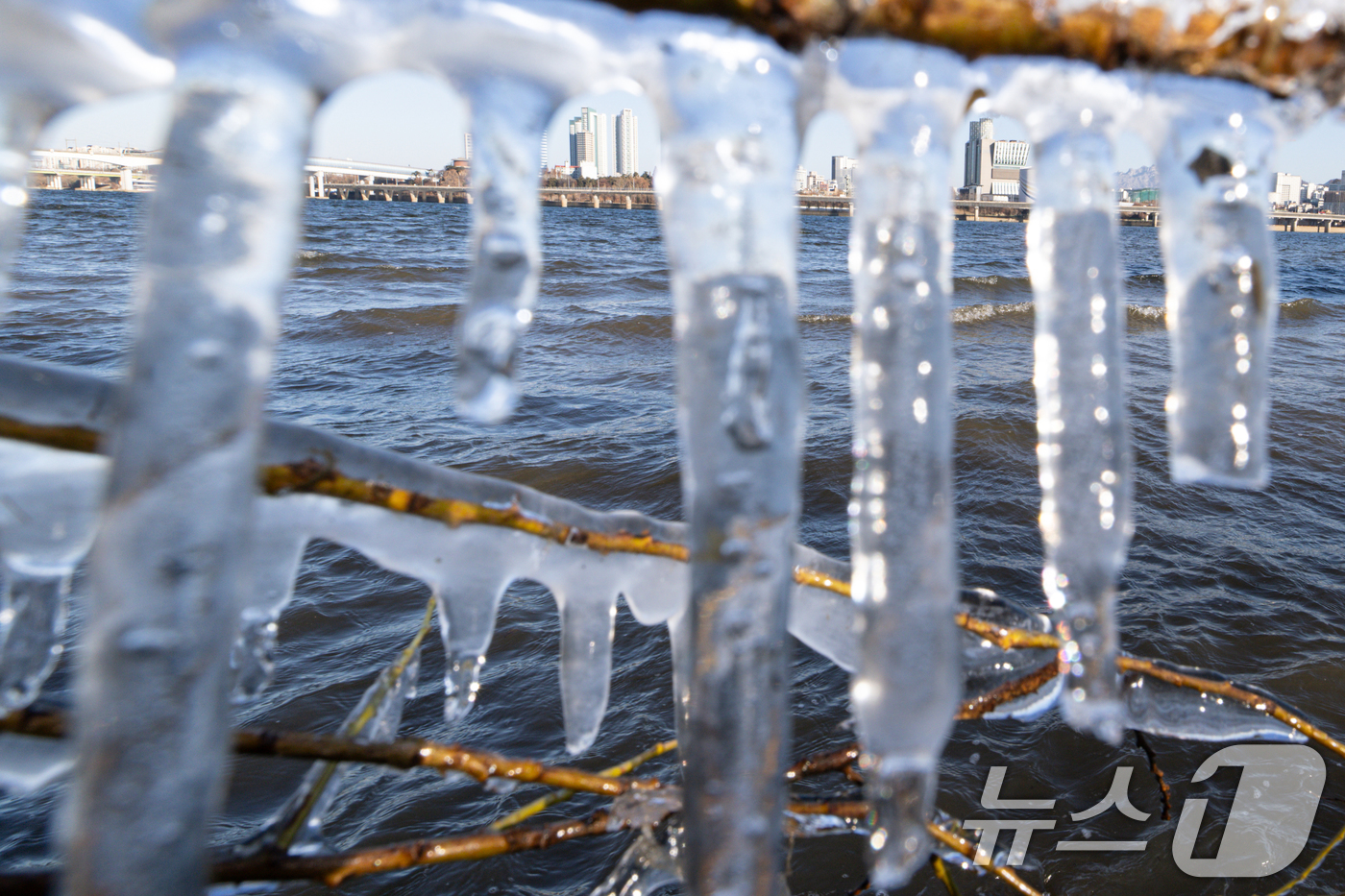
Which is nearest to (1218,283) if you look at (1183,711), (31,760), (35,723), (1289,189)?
(1183,711)

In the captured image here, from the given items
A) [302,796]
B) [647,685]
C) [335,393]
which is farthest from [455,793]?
[335,393]

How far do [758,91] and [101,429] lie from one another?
980 mm

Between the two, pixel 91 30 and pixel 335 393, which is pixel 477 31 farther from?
pixel 335 393

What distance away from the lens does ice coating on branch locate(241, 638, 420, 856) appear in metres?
1.25

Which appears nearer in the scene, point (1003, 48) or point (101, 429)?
point (1003, 48)

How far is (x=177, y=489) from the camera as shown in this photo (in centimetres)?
62

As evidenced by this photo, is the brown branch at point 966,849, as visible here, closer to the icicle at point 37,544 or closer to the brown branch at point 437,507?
the brown branch at point 437,507

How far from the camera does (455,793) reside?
138 inches

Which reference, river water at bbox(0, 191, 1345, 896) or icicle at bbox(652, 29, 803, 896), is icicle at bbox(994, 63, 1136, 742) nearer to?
icicle at bbox(652, 29, 803, 896)

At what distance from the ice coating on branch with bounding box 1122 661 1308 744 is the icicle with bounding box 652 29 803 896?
1.36 meters

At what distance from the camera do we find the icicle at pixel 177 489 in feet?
2.00

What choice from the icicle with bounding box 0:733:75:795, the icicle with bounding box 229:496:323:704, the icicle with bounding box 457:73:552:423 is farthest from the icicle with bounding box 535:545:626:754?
the icicle with bounding box 0:733:75:795

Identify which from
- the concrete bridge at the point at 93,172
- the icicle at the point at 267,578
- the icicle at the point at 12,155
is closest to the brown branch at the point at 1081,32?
the icicle at the point at 12,155

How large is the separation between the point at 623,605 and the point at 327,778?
3.50 metres
